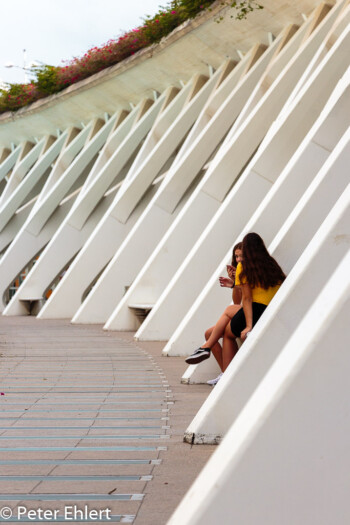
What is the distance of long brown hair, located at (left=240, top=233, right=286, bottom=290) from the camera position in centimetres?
824

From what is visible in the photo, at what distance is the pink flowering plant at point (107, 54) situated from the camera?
20.0 m

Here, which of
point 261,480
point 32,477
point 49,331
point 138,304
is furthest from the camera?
point 49,331

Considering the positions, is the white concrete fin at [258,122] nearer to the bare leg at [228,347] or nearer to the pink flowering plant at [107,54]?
the pink flowering plant at [107,54]

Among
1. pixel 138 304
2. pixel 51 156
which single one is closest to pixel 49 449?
pixel 138 304

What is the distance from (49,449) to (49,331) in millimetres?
12187

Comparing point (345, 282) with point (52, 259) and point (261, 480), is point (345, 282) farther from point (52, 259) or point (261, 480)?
point (52, 259)

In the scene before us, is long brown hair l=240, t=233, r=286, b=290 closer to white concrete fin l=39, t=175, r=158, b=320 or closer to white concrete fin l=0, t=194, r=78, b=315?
white concrete fin l=39, t=175, r=158, b=320

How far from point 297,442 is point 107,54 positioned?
23.2 meters

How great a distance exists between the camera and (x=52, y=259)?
25391 mm

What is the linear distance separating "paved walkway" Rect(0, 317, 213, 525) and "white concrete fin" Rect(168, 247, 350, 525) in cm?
121

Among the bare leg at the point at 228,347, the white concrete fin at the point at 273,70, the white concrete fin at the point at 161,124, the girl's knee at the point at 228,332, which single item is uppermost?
the white concrete fin at the point at 273,70

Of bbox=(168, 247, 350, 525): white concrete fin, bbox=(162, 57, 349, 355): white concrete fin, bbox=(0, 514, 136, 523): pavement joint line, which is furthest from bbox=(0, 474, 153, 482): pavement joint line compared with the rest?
bbox=(162, 57, 349, 355): white concrete fin

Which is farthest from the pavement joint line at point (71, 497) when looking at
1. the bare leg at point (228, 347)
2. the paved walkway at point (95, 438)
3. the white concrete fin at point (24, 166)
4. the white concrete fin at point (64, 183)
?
the white concrete fin at point (24, 166)

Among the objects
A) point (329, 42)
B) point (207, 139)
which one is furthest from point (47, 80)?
point (329, 42)
